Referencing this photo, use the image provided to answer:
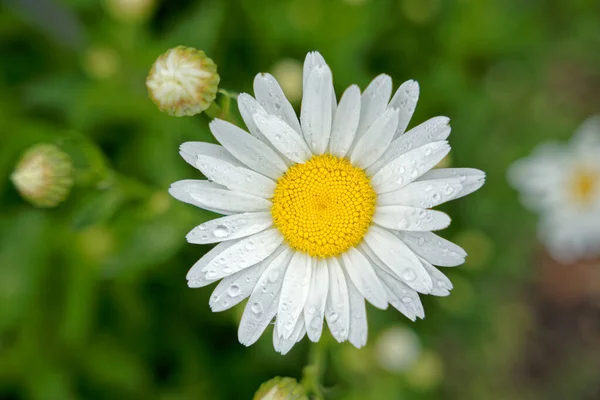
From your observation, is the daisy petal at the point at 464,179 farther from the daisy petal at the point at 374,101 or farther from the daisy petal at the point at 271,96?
the daisy petal at the point at 271,96

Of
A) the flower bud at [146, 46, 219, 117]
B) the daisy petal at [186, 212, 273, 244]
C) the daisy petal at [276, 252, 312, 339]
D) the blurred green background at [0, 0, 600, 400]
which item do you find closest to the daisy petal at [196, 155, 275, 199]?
the daisy petal at [186, 212, 273, 244]

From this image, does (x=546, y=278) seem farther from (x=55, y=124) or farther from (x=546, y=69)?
(x=55, y=124)

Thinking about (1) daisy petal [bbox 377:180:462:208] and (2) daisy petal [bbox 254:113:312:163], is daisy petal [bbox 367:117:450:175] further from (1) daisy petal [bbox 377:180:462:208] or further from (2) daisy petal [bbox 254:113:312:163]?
(2) daisy petal [bbox 254:113:312:163]

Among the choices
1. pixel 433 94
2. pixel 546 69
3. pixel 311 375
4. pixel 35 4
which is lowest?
pixel 311 375

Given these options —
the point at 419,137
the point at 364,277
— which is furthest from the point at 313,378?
the point at 419,137

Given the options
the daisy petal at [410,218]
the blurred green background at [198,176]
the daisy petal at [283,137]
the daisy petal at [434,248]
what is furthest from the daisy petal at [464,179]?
the blurred green background at [198,176]

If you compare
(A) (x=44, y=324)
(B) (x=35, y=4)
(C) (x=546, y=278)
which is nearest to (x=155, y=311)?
(A) (x=44, y=324)
